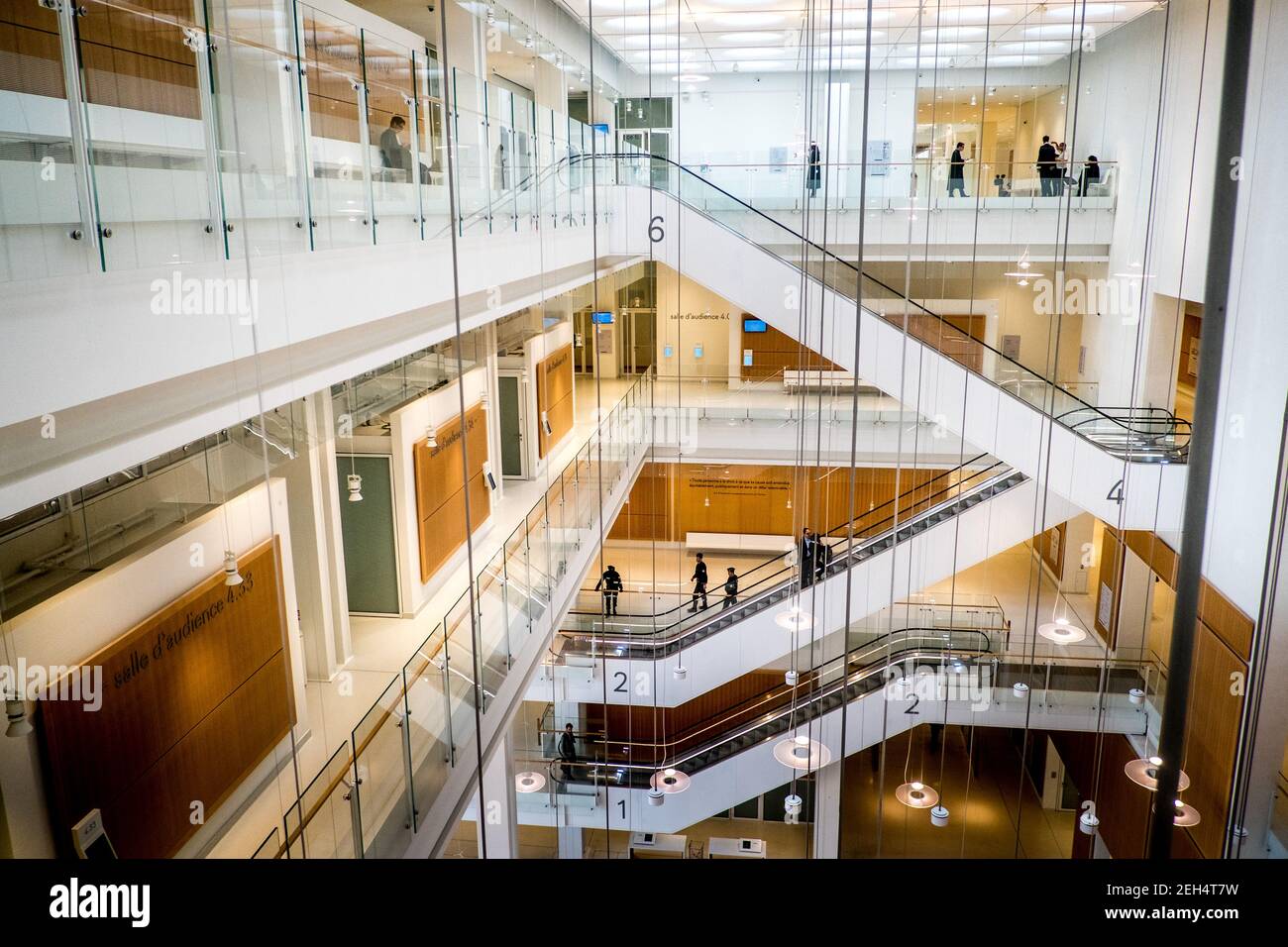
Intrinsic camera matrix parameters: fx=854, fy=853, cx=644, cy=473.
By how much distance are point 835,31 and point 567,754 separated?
839 centimetres

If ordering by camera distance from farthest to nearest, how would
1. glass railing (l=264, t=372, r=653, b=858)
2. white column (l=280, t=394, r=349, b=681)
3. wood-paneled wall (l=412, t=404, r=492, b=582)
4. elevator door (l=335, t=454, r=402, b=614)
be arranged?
wood-paneled wall (l=412, t=404, r=492, b=582)
elevator door (l=335, t=454, r=402, b=614)
white column (l=280, t=394, r=349, b=681)
glass railing (l=264, t=372, r=653, b=858)

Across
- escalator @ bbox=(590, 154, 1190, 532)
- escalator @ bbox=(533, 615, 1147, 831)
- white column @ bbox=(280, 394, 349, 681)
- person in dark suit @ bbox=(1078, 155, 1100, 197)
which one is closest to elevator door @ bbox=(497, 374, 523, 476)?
escalator @ bbox=(590, 154, 1190, 532)

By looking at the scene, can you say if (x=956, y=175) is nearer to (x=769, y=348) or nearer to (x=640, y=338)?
(x=769, y=348)

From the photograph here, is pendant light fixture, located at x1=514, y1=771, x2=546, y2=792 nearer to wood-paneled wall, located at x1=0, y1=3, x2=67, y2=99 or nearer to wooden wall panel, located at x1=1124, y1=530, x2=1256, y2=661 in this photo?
wooden wall panel, located at x1=1124, y1=530, x2=1256, y2=661

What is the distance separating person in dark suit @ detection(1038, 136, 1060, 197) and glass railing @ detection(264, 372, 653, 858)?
6.49 metres

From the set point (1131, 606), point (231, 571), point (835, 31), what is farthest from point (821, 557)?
point (231, 571)

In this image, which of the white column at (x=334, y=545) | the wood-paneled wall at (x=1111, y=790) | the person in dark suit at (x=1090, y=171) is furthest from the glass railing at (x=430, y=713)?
the person in dark suit at (x=1090, y=171)

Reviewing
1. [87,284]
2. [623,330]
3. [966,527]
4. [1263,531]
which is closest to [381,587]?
[87,284]

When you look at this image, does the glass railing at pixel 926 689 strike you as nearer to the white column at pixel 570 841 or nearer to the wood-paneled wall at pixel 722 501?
the white column at pixel 570 841

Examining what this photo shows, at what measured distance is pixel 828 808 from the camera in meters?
9.64

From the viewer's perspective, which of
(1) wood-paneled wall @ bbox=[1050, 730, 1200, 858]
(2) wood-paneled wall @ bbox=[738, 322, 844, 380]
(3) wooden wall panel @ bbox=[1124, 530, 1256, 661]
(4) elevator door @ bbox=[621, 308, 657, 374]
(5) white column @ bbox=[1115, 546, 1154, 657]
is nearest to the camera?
(3) wooden wall panel @ bbox=[1124, 530, 1256, 661]

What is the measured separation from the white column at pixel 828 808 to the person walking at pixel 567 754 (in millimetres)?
2749

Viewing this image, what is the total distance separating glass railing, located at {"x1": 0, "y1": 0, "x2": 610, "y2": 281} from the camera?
1947mm

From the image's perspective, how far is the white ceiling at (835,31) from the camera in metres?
7.75
